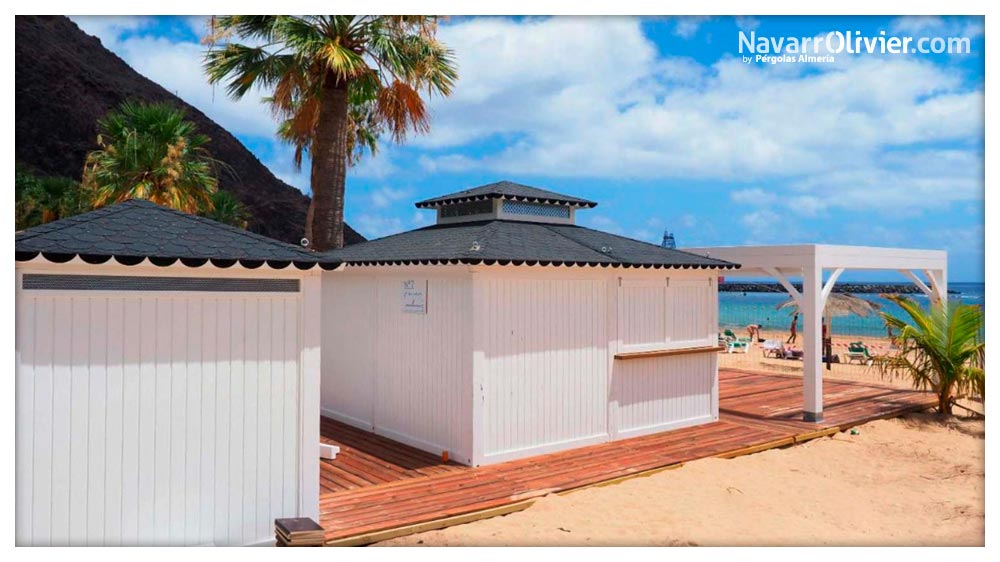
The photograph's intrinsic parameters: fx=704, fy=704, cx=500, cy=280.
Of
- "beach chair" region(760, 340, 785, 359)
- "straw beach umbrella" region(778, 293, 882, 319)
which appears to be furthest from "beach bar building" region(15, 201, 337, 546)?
"straw beach umbrella" region(778, 293, 882, 319)

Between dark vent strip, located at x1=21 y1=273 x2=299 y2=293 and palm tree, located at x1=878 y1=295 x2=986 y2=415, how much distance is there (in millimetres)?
9627

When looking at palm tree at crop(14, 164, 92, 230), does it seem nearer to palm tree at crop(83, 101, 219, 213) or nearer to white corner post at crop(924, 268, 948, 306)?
palm tree at crop(83, 101, 219, 213)

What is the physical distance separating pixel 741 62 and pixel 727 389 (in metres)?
7.32

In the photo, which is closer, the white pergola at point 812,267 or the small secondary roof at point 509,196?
the white pergola at point 812,267

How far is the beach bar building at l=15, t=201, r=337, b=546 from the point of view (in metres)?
4.38

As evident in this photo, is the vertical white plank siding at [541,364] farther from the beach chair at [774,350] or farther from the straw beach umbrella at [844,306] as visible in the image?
the straw beach umbrella at [844,306]

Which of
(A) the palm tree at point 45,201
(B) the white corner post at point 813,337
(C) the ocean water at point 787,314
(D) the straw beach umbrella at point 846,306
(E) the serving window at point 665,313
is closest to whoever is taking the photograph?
(E) the serving window at point 665,313

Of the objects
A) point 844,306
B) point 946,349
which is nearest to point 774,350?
point 844,306

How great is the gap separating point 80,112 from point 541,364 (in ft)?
122

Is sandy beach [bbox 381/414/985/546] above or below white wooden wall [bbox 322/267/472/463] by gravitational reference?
below

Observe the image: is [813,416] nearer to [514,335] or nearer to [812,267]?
[812,267]

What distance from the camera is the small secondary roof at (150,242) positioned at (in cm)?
438

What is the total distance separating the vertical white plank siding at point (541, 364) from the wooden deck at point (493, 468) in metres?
0.25
